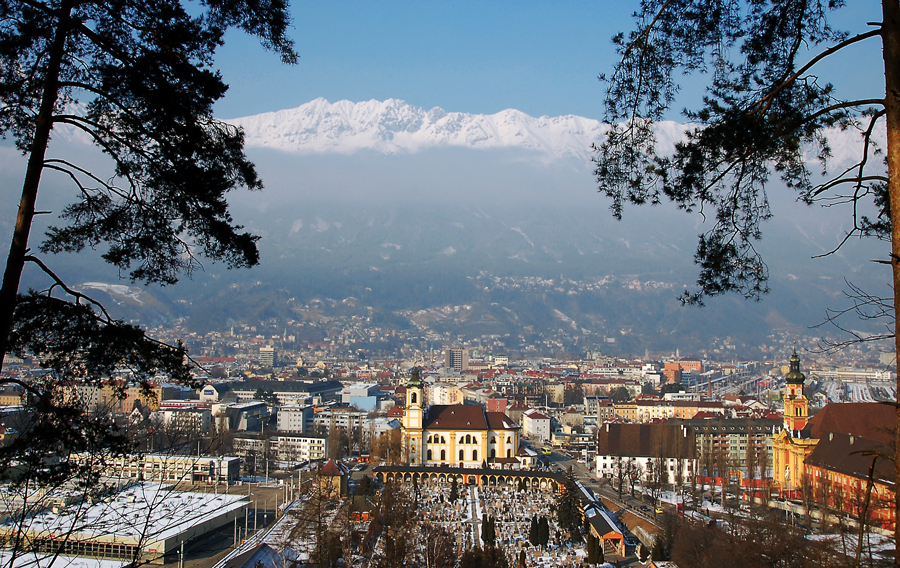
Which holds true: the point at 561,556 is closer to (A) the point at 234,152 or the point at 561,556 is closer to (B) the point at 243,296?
(A) the point at 234,152

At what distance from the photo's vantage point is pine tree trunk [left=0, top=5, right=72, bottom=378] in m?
2.82

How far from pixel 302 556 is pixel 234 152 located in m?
15.5

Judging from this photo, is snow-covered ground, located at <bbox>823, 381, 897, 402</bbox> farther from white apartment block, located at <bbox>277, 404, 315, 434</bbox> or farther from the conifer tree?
the conifer tree

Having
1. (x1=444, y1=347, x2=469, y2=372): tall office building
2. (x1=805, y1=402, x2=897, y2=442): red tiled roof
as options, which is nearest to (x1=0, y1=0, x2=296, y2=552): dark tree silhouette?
(x1=805, y1=402, x2=897, y2=442): red tiled roof

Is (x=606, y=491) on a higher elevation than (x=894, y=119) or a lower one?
lower

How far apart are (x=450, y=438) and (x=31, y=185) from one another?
99.1ft

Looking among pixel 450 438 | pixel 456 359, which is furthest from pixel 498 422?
pixel 456 359

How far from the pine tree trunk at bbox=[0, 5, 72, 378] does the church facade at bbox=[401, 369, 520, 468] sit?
2907cm

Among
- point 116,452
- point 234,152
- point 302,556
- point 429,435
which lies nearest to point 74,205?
point 234,152

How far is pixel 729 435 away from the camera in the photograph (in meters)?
33.4

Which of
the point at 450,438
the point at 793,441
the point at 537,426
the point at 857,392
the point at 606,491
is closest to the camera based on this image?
the point at 793,441

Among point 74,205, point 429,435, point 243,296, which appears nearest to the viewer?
point 74,205

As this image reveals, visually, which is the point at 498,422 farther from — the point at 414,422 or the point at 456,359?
the point at 456,359

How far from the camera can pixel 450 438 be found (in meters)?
32.2
